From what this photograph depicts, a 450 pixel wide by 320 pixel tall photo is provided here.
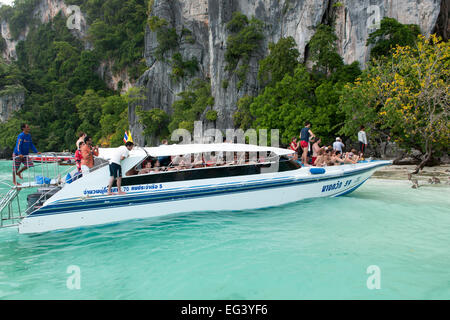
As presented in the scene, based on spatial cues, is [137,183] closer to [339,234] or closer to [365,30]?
[339,234]

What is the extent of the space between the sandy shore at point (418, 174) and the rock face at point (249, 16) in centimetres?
1128

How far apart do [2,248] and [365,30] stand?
27.6 m

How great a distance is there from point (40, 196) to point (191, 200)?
153 inches

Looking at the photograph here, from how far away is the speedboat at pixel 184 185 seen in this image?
25.2ft

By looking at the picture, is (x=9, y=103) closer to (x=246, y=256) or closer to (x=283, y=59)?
(x=283, y=59)

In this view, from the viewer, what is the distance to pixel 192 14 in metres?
45.9

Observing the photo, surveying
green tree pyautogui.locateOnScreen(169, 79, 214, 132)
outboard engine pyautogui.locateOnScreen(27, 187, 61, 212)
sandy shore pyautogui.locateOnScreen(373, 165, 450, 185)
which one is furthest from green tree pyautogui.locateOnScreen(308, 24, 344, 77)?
outboard engine pyautogui.locateOnScreen(27, 187, 61, 212)

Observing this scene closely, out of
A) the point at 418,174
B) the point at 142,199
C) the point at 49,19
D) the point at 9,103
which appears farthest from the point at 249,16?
the point at 49,19

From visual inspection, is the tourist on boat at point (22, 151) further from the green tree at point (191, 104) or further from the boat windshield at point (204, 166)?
the green tree at point (191, 104)

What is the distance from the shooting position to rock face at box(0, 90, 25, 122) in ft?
186

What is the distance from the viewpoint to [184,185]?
28.2 ft

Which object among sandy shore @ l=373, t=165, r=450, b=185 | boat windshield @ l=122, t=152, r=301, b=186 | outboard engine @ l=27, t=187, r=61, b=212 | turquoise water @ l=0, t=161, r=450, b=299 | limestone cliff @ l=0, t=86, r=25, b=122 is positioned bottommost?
turquoise water @ l=0, t=161, r=450, b=299

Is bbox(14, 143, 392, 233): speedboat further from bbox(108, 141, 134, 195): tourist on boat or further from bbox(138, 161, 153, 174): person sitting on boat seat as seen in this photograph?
bbox(108, 141, 134, 195): tourist on boat

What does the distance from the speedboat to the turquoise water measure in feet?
1.10
